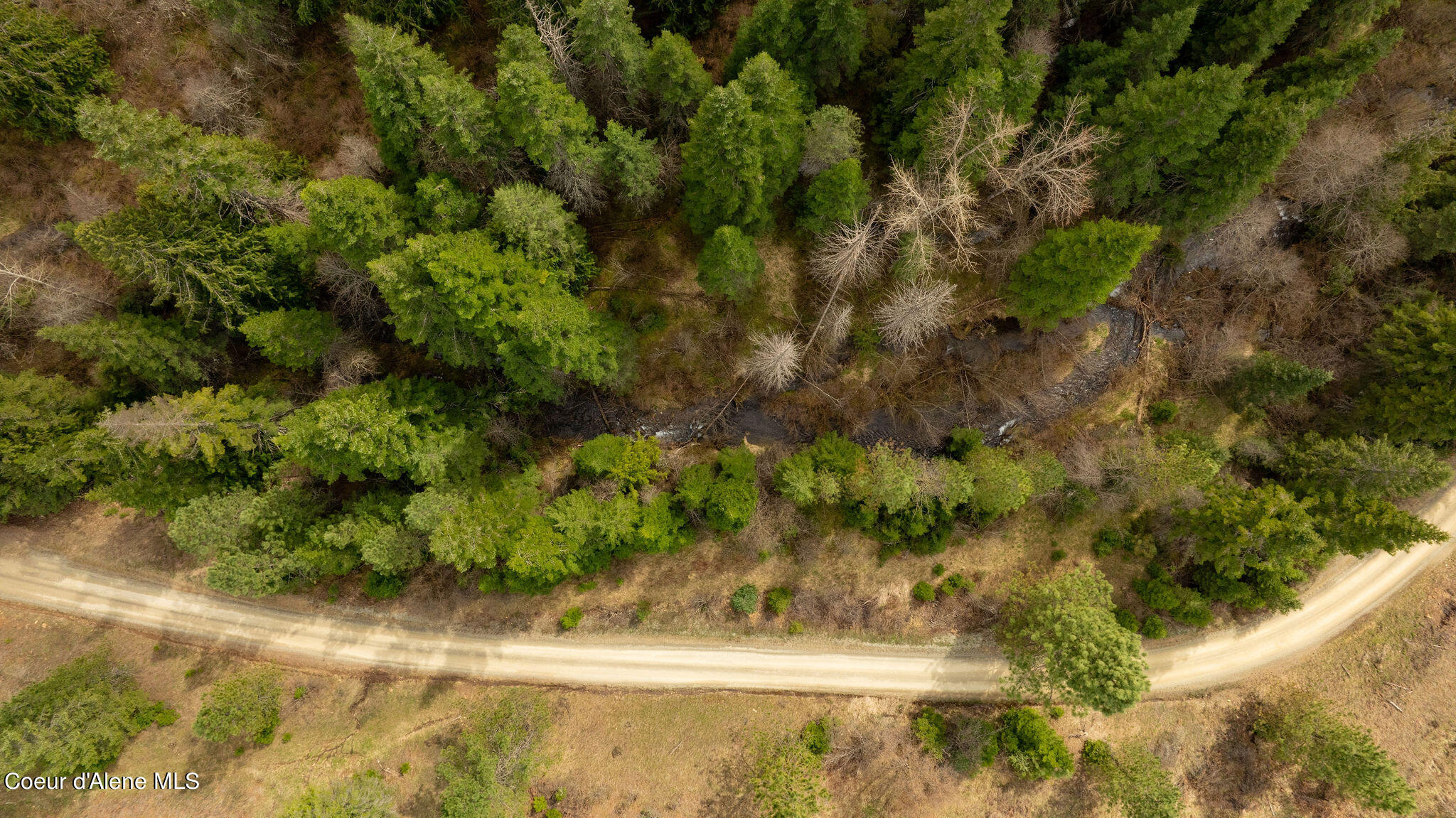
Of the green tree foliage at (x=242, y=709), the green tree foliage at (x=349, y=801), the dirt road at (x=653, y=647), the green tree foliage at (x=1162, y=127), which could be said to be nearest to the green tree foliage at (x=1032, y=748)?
the dirt road at (x=653, y=647)

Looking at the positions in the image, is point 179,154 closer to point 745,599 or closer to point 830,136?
point 830,136

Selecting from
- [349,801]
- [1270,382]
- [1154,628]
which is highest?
[1270,382]

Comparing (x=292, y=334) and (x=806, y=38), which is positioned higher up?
(x=806, y=38)

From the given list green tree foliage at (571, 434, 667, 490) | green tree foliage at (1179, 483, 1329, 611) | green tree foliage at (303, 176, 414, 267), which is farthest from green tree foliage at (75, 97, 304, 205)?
green tree foliage at (1179, 483, 1329, 611)

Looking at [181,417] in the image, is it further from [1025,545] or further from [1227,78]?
[1227,78]

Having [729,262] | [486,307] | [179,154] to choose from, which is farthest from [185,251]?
[729,262]

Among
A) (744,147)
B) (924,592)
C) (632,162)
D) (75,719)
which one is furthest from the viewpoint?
(924,592)
